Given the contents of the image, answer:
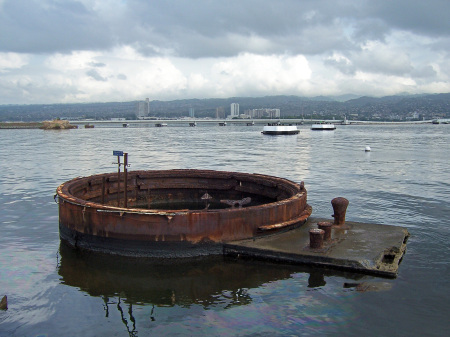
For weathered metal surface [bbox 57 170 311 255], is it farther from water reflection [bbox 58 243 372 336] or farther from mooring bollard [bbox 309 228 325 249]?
mooring bollard [bbox 309 228 325 249]

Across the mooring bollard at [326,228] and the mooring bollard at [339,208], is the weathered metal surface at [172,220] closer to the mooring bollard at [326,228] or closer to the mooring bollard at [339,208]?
the mooring bollard at [339,208]

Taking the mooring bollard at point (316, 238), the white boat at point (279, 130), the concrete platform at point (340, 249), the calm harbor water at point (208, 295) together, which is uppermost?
the white boat at point (279, 130)

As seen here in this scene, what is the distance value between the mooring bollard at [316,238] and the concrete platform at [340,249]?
0.13 m

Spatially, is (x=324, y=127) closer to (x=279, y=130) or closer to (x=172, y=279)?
(x=279, y=130)

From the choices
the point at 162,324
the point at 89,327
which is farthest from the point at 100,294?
the point at 162,324

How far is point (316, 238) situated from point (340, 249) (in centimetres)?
91

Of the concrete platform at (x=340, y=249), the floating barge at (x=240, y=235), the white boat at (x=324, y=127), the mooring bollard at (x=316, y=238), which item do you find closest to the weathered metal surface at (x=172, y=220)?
the floating barge at (x=240, y=235)

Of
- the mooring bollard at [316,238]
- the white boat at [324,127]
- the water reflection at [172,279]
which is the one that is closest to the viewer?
the water reflection at [172,279]

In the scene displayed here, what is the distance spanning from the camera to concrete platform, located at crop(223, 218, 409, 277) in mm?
11577

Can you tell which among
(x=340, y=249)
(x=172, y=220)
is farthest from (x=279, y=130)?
(x=172, y=220)

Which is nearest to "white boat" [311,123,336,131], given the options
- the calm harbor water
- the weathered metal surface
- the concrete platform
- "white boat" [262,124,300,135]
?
"white boat" [262,124,300,135]

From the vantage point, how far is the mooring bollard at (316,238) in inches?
475

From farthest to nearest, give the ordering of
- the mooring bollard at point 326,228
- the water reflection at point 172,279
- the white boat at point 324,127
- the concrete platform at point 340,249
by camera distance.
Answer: the white boat at point 324,127, the mooring bollard at point 326,228, the concrete platform at point 340,249, the water reflection at point 172,279

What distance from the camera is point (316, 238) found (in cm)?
1212
